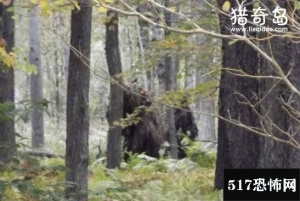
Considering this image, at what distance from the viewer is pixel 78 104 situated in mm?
7812

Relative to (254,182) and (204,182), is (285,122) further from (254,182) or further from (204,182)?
(204,182)

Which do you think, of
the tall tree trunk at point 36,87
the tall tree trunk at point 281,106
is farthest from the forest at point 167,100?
the tall tree trunk at point 36,87

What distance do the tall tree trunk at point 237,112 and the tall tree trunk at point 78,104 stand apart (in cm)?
211

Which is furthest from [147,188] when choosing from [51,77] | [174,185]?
[51,77]

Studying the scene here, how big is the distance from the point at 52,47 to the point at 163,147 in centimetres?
2439

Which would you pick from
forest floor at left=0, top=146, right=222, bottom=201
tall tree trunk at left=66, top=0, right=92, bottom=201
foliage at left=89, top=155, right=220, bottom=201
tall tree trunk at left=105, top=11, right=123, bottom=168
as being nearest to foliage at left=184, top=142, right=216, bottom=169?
forest floor at left=0, top=146, right=222, bottom=201

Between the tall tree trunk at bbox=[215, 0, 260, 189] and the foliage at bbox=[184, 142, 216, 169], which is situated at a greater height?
the tall tree trunk at bbox=[215, 0, 260, 189]

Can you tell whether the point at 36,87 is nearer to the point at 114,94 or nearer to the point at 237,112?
the point at 114,94

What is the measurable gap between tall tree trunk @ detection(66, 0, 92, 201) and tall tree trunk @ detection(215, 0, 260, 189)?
2109 millimetres

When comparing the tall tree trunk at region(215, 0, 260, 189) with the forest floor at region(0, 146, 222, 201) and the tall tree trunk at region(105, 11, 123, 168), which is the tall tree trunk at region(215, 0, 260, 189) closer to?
the forest floor at region(0, 146, 222, 201)

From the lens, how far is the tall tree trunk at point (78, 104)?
7.80 metres

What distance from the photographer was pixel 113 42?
465 inches

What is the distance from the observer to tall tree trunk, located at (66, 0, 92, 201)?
7805 millimetres

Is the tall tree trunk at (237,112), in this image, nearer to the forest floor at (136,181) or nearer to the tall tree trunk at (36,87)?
the forest floor at (136,181)
